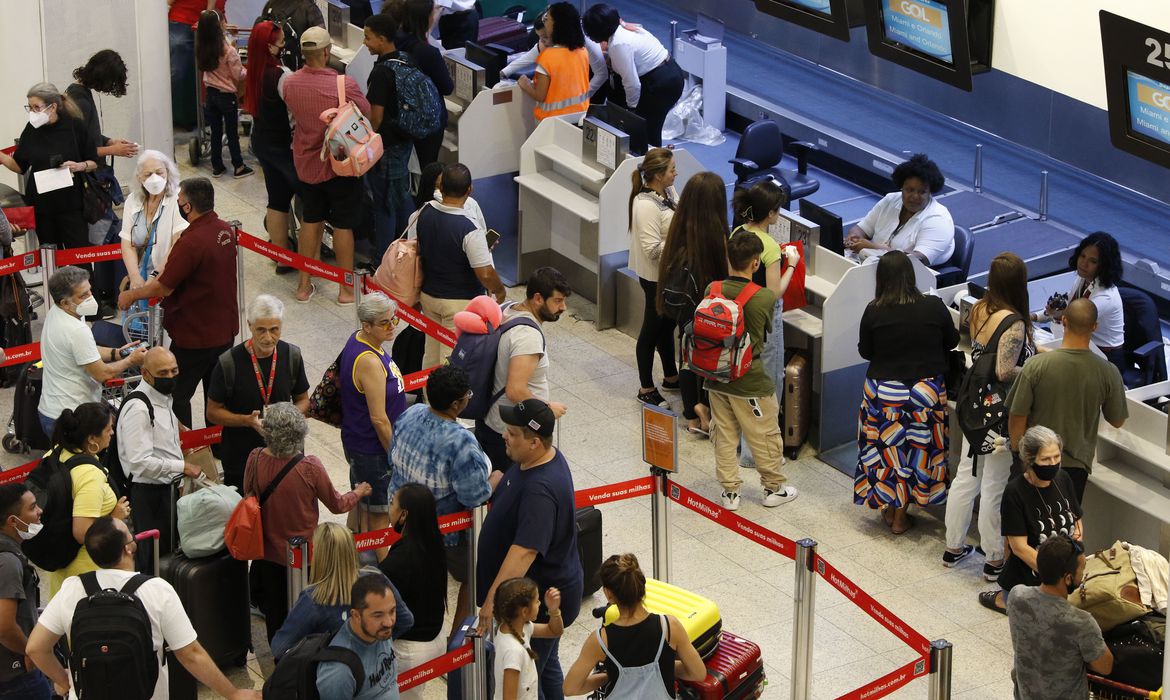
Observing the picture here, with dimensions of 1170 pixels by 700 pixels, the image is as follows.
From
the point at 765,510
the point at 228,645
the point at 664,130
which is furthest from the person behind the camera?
the point at 664,130

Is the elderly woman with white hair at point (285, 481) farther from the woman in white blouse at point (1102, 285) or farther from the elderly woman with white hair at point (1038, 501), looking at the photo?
the woman in white blouse at point (1102, 285)

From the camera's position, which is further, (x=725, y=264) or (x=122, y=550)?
(x=725, y=264)

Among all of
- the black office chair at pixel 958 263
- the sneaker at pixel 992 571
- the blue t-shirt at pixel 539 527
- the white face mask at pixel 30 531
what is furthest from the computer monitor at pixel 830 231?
the white face mask at pixel 30 531

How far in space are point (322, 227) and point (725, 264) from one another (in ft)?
10.5

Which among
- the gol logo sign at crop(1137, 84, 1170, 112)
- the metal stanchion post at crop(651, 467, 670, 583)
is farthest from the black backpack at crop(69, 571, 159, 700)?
the gol logo sign at crop(1137, 84, 1170, 112)

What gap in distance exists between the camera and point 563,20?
36.0 ft

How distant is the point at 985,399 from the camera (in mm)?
7613

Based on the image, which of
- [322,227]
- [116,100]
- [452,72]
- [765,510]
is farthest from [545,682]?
[116,100]

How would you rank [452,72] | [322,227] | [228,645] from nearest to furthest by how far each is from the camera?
[228,645], [322,227], [452,72]

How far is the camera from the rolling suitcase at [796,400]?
29.1 feet

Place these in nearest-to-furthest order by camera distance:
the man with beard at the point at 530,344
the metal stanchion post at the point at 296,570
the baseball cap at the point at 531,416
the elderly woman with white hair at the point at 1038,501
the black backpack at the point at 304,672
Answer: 1. the black backpack at the point at 304,672
2. the baseball cap at the point at 531,416
3. the metal stanchion post at the point at 296,570
4. the elderly woman with white hair at the point at 1038,501
5. the man with beard at the point at 530,344

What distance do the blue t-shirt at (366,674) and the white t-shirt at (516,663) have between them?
341 millimetres

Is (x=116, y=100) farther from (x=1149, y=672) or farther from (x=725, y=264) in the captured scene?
(x=1149, y=672)

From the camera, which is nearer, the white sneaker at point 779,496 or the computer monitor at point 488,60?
the white sneaker at point 779,496
